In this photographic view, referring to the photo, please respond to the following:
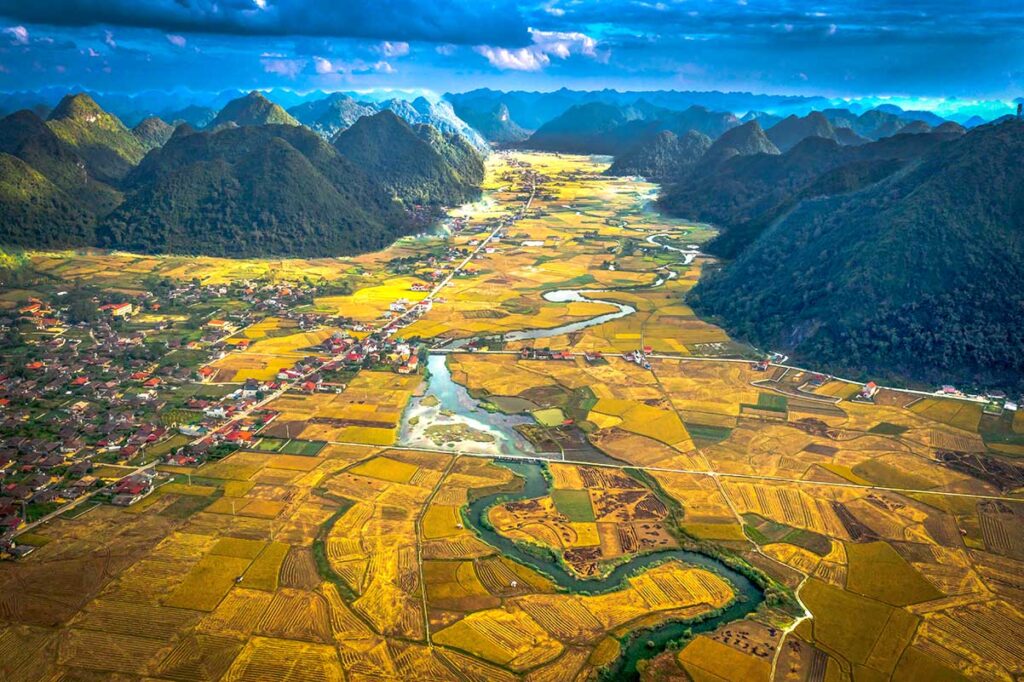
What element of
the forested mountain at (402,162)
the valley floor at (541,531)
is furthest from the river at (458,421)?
the forested mountain at (402,162)

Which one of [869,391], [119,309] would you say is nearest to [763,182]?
[869,391]

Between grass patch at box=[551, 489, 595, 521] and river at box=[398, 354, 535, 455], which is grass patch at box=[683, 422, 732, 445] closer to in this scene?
grass patch at box=[551, 489, 595, 521]

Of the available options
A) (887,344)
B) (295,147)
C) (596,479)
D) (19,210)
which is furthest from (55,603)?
(295,147)

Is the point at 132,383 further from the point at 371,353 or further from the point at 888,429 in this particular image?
the point at 888,429

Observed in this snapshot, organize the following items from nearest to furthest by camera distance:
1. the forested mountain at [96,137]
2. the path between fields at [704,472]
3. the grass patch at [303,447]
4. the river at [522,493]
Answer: the river at [522,493] → the path between fields at [704,472] → the grass patch at [303,447] → the forested mountain at [96,137]

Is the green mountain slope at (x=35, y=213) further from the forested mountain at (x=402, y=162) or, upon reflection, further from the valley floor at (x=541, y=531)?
the valley floor at (x=541, y=531)

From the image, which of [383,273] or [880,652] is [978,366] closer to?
[880,652]
